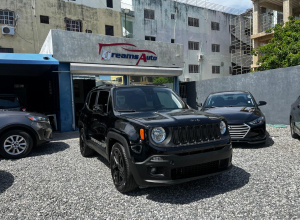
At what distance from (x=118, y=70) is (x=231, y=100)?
6.04m

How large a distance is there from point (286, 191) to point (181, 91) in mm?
13596

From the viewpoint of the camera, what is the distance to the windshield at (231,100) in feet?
23.9

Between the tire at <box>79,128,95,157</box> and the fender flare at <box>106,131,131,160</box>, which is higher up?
the fender flare at <box>106,131,131,160</box>

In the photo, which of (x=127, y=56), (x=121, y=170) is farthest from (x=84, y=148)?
(x=127, y=56)

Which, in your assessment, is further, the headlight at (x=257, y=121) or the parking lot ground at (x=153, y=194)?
the headlight at (x=257, y=121)

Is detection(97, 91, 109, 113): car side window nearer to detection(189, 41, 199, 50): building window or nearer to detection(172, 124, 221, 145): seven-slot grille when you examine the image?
detection(172, 124, 221, 145): seven-slot grille

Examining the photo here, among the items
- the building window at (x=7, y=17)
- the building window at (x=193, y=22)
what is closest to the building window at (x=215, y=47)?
the building window at (x=193, y=22)

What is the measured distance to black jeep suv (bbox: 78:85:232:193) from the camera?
308 centimetres

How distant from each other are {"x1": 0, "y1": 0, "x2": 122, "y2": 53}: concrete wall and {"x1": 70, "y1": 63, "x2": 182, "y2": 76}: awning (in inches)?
482

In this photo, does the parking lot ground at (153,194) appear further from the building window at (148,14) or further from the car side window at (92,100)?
the building window at (148,14)

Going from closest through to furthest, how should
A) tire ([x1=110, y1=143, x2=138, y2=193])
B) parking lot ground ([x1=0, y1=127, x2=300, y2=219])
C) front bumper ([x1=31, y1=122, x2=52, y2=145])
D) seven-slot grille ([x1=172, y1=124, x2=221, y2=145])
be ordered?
1. parking lot ground ([x1=0, y1=127, x2=300, y2=219])
2. seven-slot grille ([x1=172, y1=124, x2=221, y2=145])
3. tire ([x1=110, y1=143, x2=138, y2=193])
4. front bumper ([x1=31, y1=122, x2=52, y2=145])

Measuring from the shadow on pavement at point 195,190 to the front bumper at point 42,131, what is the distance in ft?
12.3

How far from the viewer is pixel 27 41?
776 inches

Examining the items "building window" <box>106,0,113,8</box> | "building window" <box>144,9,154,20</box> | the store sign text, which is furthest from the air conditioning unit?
"building window" <box>144,9,154,20</box>
